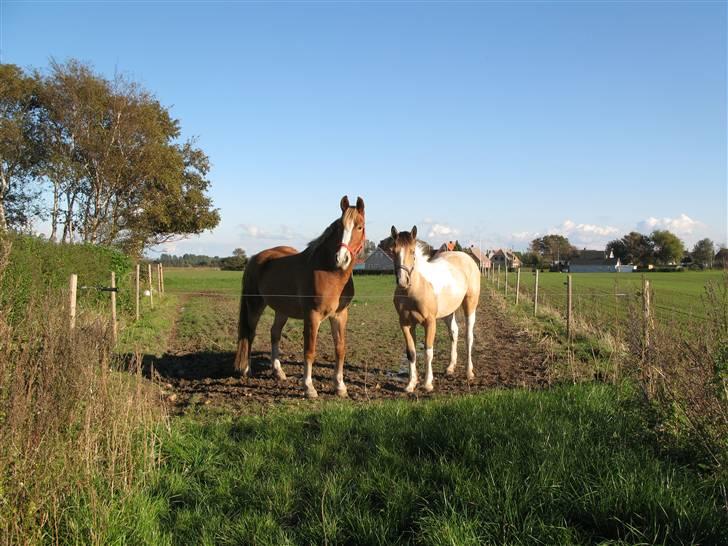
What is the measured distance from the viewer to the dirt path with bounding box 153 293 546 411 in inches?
277

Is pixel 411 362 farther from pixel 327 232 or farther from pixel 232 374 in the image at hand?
pixel 232 374

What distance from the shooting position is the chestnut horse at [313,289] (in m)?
6.73

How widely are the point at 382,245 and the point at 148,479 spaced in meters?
4.96

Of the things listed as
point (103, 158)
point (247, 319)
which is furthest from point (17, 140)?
point (247, 319)

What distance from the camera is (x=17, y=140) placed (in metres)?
24.4

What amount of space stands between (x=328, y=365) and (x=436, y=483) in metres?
5.81

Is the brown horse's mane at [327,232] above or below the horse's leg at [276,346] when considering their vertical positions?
above

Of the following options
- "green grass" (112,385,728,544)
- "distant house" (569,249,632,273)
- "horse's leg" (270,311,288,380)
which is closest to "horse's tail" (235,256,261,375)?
"horse's leg" (270,311,288,380)

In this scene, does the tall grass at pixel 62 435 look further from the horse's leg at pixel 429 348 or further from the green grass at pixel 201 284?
the green grass at pixel 201 284

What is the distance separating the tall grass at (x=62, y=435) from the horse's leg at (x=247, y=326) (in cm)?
374

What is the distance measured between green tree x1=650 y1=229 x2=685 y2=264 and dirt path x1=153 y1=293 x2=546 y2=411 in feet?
377

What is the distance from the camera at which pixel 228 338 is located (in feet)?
39.8

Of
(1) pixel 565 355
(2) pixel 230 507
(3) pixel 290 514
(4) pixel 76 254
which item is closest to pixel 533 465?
(3) pixel 290 514

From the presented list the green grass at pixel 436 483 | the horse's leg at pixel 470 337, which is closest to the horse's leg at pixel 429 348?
the horse's leg at pixel 470 337
